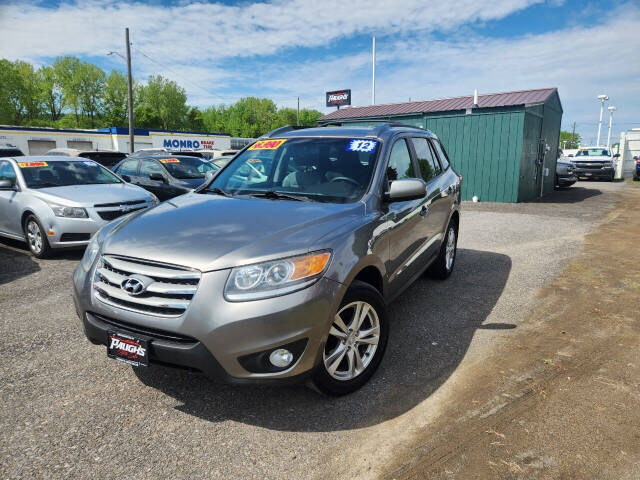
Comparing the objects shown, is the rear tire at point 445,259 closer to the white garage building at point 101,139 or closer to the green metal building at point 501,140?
the green metal building at point 501,140

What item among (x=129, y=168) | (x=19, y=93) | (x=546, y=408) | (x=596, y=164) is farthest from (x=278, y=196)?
(x=19, y=93)

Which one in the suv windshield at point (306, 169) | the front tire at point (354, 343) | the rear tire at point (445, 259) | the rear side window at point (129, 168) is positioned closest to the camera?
the front tire at point (354, 343)

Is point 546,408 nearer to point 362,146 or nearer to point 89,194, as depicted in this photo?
point 362,146

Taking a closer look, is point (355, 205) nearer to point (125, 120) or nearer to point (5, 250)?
point (5, 250)

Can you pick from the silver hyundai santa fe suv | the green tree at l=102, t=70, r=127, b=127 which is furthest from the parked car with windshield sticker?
the green tree at l=102, t=70, r=127, b=127

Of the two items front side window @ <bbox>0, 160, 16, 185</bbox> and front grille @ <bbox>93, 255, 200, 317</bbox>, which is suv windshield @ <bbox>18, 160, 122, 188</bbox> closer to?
front side window @ <bbox>0, 160, 16, 185</bbox>

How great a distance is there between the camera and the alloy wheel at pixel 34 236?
6.66 metres

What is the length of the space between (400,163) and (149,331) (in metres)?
2.56

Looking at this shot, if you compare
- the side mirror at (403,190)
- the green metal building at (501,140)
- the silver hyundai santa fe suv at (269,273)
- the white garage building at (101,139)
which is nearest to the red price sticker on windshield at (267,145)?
the silver hyundai santa fe suv at (269,273)

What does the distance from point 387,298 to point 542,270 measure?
3.74m

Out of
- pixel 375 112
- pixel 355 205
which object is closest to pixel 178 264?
pixel 355 205

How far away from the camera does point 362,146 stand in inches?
147

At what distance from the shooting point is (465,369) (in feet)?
10.9

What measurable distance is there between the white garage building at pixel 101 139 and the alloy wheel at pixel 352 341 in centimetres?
4092
